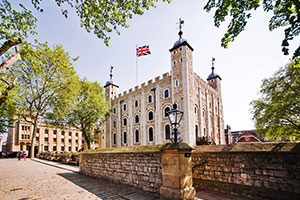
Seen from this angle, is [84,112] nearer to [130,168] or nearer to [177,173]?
[130,168]

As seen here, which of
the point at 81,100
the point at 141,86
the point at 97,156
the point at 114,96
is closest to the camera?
the point at 97,156

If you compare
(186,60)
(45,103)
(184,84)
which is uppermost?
(186,60)

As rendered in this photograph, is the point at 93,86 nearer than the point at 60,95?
No

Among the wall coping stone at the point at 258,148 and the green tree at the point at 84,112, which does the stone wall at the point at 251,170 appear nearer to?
the wall coping stone at the point at 258,148

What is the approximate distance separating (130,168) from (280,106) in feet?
47.5

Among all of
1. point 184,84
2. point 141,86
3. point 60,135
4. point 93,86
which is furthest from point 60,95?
point 60,135

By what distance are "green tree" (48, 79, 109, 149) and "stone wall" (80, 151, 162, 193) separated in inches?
569

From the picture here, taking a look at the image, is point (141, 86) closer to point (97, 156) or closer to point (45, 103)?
point (45, 103)

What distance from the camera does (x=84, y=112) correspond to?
23.5 m

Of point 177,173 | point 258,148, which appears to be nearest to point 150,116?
point 177,173

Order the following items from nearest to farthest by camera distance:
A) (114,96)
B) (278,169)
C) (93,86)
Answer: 1. (278,169)
2. (93,86)
3. (114,96)

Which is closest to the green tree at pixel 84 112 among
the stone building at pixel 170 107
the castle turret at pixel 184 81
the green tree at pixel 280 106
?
the stone building at pixel 170 107

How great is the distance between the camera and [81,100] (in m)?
24.2

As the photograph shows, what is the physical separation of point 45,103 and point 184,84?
65.5 ft
